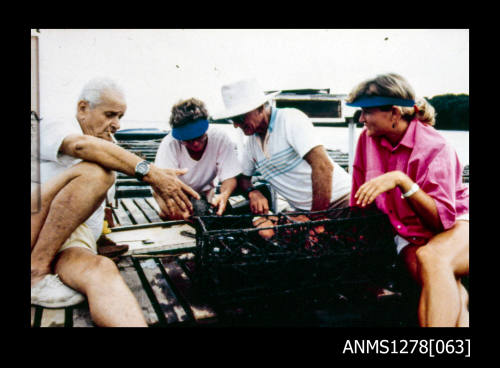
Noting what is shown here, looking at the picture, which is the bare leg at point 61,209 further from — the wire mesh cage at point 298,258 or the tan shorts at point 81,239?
the wire mesh cage at point 298,258

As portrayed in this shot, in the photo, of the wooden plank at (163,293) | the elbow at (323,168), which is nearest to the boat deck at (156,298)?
the wooden plank at (163,293)

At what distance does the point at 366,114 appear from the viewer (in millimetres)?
2410

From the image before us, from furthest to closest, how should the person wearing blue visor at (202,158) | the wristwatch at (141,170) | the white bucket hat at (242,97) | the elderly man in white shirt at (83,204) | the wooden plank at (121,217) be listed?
the wooden plank at (121,217) < the person wearing blue visor at (202,158) < the white bucket hat at (242,97) < the wristwatch at (141,170) < the elderly man in white shirt at (83,204)

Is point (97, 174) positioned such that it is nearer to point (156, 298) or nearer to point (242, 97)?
point (156, 298)

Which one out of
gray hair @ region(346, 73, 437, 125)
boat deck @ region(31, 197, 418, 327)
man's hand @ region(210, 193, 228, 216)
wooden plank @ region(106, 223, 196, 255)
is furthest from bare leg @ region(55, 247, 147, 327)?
gray hair @ region(346, 73, 437, 125)

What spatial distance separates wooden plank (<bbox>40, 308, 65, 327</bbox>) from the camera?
189 cm

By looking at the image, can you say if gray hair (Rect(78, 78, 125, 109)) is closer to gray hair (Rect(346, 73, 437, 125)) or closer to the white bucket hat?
the white bucket hat

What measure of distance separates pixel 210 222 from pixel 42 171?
1.12m

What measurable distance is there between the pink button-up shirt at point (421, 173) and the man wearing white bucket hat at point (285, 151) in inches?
24.3

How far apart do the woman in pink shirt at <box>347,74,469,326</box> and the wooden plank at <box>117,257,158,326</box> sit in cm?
127

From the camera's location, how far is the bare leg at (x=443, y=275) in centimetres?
184

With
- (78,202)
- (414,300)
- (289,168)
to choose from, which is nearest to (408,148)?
(414,300)

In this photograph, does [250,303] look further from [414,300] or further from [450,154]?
[450,154]

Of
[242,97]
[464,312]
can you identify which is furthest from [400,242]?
[242,97]
